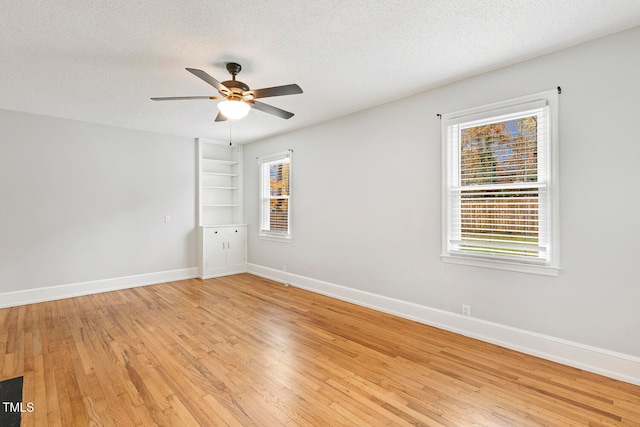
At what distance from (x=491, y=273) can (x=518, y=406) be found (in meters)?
1.28

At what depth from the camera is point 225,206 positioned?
21.5 feet

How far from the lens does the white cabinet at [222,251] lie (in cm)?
580

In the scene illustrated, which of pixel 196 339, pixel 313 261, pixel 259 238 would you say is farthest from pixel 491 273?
pixel 259 238

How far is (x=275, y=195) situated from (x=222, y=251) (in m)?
1.52

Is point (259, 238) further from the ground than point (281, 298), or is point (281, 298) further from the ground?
point (259, 238)

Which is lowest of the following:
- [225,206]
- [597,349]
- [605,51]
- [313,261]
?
[597,349]

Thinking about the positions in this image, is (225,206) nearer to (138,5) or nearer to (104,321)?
(104,321)

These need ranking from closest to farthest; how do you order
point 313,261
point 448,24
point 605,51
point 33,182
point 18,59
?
point 448,24 < point 605,51 < point 18,59 < point 33,182 < point 313,261

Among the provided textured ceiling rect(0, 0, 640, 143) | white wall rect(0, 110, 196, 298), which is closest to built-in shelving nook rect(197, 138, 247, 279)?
white wall rect(0, 110, 196, 298)

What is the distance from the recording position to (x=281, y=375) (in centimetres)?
244

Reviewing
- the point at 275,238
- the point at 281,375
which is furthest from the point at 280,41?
the point at 275,238

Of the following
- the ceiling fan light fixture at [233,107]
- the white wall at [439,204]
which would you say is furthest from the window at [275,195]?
the ceiling fan light fixture at [233,107]

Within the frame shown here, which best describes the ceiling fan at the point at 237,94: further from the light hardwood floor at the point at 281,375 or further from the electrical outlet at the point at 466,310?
the electrical outlet at the point at 466,310

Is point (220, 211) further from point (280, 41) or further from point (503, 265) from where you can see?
point (503, 265)
